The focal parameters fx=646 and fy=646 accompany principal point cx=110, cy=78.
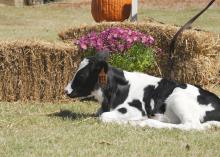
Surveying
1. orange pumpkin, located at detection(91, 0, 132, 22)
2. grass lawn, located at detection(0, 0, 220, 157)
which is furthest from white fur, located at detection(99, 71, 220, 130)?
orange pumpkin, located at detection(91, 0, 132, 22)

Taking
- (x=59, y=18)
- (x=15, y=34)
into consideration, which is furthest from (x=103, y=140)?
(x=59, y=18)

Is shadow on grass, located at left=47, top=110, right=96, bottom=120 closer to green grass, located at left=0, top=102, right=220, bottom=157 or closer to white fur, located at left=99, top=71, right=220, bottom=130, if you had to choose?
green grass, located at left=0, top=102, right=220, bottom=157

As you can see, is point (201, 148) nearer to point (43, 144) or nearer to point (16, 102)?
point (43, 144)

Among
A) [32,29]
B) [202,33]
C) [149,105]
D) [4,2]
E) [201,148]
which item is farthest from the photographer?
[4,2]

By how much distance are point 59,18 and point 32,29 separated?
4919mm

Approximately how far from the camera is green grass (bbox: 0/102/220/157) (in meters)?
6.95

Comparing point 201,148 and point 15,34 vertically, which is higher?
point 201,148

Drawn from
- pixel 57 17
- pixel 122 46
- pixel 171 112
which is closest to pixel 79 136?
pixel 171 112

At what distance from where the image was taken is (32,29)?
26.5 metres

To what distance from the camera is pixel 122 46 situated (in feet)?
35.9

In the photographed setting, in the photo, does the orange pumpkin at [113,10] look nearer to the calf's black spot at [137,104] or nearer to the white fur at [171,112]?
the white fur at [171,112]

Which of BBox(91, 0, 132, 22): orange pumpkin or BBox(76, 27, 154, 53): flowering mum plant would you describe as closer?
BBox(76, 27, 154, 53): flowering mum plant

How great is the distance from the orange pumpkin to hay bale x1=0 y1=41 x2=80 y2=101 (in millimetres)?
5834

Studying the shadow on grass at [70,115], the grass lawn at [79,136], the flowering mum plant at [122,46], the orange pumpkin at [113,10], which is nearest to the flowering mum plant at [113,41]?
the flowering mum plant at [122,46]
